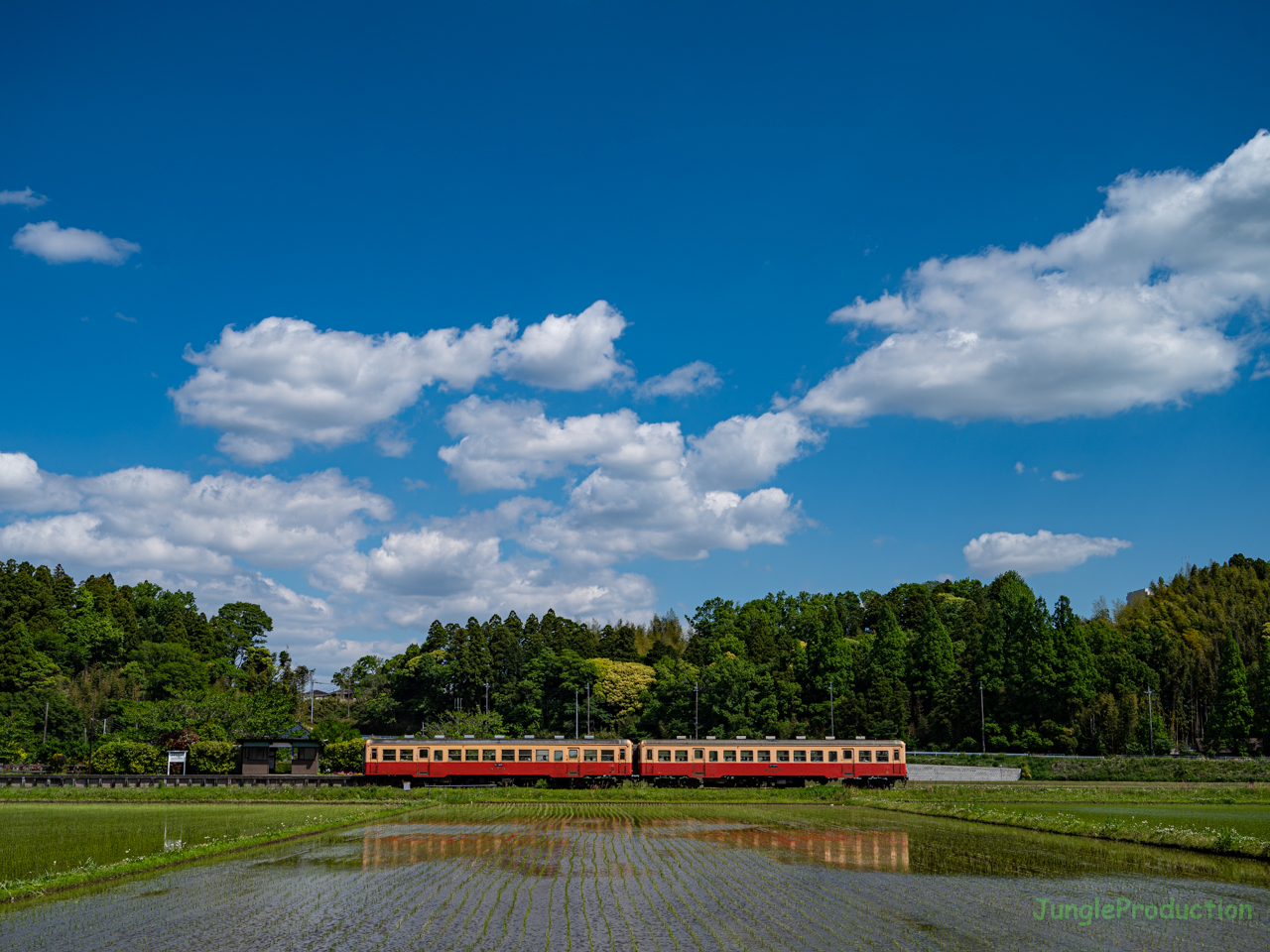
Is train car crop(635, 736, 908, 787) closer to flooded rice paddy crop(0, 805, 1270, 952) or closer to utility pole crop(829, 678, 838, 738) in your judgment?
flooded rice paddy crop(0, 805, 1270, 952)

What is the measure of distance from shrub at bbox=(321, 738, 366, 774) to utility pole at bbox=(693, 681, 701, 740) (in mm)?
24646

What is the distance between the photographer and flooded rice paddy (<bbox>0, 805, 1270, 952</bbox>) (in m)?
12.7

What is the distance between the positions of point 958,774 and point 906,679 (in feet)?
77.6

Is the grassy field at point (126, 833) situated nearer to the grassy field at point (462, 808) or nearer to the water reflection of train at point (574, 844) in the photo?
the grassy field at point (462, 808)

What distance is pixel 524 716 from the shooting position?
3189 inches

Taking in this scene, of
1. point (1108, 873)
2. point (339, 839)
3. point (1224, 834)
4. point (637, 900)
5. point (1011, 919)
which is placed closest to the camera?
point (1011, 919)

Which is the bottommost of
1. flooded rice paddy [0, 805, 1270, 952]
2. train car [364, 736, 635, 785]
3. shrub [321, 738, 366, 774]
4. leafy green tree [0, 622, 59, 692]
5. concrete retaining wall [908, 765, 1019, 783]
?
concrete retaining wall [908, 765, 1019, 783]

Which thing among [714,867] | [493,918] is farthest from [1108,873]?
[493,918]

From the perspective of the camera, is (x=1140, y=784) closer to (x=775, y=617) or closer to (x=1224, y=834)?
(x=1224, y=834)

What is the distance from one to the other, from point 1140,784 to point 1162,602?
2195 inches

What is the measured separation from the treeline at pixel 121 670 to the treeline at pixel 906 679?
16824 mm

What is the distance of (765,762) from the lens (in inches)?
1750

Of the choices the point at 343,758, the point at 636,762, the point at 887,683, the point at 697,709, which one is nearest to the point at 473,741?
the point at 636,762

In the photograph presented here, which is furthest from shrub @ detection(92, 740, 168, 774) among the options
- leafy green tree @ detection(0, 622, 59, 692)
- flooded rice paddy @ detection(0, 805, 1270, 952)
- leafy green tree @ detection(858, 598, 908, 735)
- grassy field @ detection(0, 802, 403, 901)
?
leafy green tree @ detection(858, 598, 908, 735)
